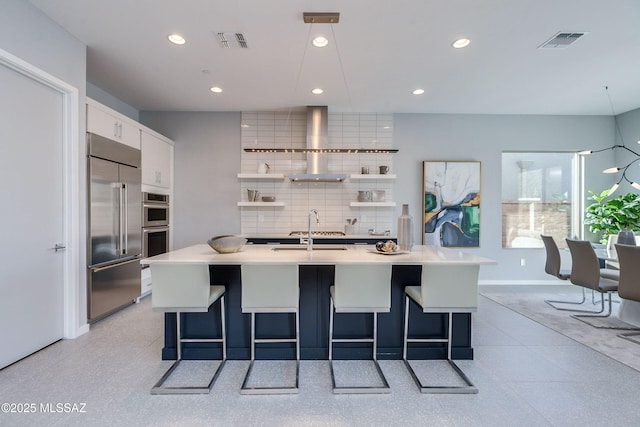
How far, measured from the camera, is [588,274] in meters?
3.43

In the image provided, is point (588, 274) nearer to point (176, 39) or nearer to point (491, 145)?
point (491, 145)

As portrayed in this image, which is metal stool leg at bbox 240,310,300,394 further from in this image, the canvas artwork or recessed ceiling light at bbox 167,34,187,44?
the canvas artwork

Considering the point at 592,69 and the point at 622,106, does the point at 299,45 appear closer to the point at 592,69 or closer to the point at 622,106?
the point at 592,69

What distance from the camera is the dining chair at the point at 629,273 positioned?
2.83m

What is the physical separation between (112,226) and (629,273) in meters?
5.54

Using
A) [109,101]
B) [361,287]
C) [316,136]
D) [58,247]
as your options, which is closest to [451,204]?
[316,136]

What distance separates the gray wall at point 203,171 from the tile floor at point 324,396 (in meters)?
2.47

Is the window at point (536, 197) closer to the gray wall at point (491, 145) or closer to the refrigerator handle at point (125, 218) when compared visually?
the gray wall at point (491, 145)

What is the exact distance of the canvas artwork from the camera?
5051 millimetres

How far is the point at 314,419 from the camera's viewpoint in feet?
5.82

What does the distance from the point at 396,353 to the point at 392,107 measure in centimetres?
381

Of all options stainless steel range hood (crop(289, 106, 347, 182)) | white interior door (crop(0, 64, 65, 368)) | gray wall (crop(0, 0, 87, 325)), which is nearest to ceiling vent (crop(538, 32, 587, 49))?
stainless steel range hood (crop(289, 106, 347, 182))

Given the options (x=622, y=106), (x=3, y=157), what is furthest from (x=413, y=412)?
(x=622, y=106)

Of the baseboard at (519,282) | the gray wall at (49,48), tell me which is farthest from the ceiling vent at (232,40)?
the baseboard at (519,282)
